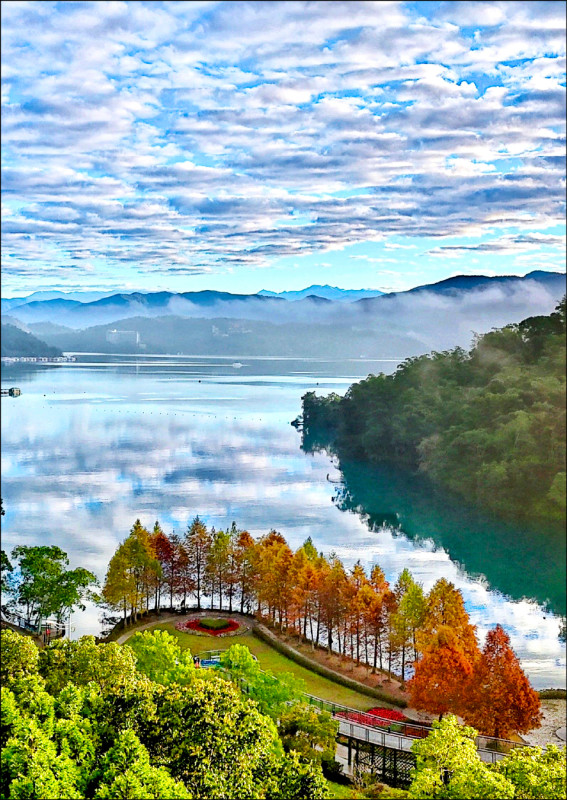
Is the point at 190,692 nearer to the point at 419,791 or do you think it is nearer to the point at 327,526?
the point at 419,791

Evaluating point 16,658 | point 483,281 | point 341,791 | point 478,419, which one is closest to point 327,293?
point 483,281

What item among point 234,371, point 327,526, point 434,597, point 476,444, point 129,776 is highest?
point 234,371

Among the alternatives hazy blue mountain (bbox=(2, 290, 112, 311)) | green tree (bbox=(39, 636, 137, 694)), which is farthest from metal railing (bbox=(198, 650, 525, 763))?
hazy blue mountain (bbox=(2, 290, 112, 311))

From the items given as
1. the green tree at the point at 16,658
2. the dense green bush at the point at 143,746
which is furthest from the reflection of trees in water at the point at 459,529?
the green tree at the point at 16,658

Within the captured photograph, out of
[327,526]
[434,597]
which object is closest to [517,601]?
[434,597]

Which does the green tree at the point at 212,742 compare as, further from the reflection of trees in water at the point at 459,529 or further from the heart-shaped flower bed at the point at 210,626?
the reflection of trees in water at the point at 459,529

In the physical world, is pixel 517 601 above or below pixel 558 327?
below

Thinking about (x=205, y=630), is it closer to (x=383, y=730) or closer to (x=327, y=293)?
(x=383, y=730)
